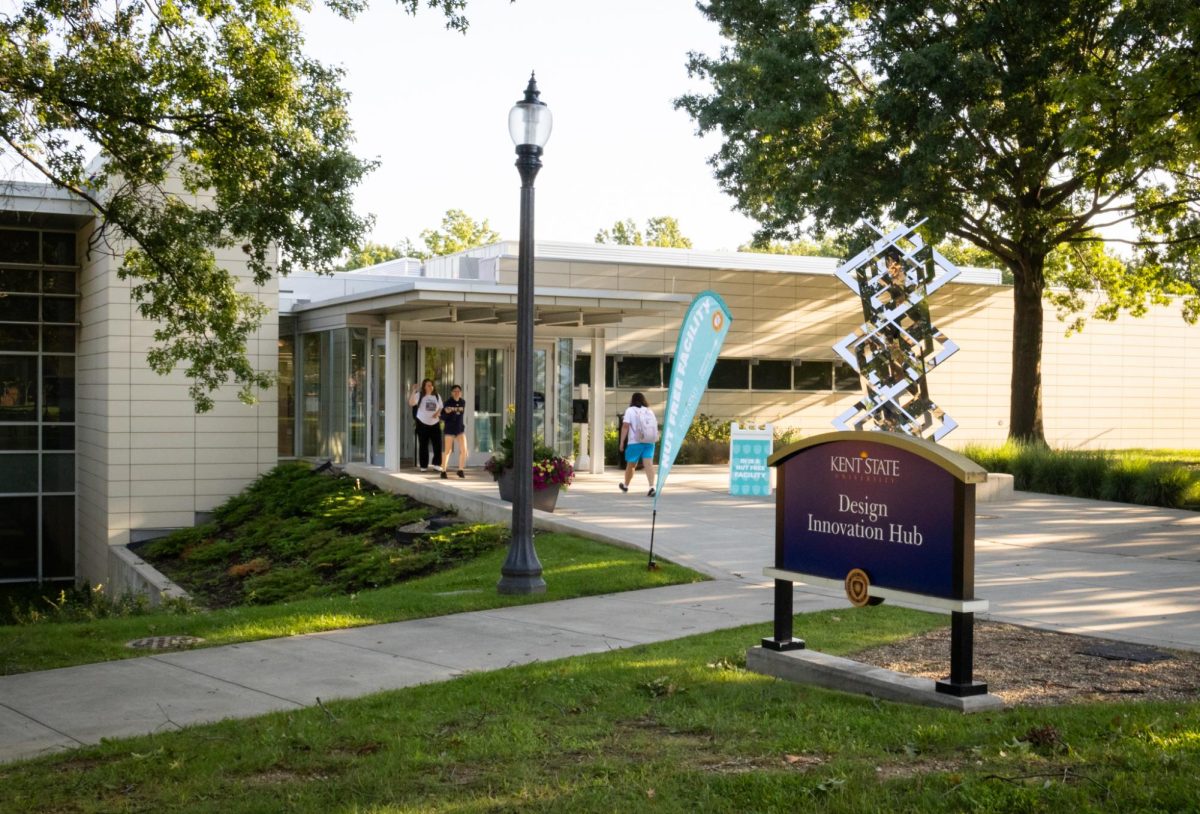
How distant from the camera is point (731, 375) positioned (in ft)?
112

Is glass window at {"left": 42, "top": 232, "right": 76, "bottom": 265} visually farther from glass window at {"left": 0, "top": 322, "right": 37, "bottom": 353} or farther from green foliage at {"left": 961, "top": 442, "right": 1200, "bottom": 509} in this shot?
green foliage at {"left": 961, "top": 442, "right": 1200, "bottom": 509}

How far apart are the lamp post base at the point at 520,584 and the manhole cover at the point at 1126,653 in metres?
5.12

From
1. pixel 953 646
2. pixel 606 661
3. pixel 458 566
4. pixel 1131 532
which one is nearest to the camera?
pixel 953 646

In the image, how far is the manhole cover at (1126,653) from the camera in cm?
845

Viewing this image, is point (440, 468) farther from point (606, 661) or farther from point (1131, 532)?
point (606, 661)

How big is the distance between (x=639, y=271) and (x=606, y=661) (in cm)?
2429

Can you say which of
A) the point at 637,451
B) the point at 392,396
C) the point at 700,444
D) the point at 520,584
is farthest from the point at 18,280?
the point at 520,584

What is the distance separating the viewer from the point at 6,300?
25297mm

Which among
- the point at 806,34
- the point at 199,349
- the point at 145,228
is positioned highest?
the point at 806,34

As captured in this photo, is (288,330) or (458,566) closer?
(458,566)

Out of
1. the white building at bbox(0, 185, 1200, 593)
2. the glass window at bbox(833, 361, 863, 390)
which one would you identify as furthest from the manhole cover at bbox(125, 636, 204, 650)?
the glass window at bbox(833, 361, 863, 390)

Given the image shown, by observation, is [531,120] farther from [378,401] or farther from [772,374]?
[772,374]

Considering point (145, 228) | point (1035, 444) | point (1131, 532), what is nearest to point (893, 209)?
point (1035, 444)

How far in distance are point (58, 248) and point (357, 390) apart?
22.9 feet
